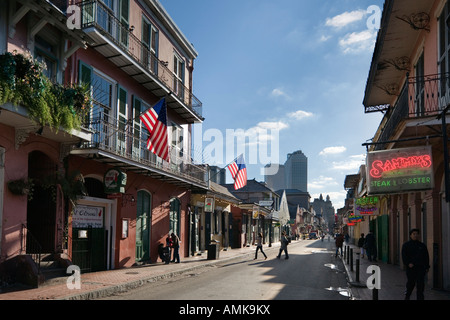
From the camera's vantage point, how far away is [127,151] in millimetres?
16375

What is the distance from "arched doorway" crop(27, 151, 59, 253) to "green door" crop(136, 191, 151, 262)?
556 cm

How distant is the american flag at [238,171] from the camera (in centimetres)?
2312

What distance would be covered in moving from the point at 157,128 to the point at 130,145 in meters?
2.10

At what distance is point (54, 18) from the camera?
38.7 ft

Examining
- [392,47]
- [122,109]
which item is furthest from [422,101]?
[122,109]

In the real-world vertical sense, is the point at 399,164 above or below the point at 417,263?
above

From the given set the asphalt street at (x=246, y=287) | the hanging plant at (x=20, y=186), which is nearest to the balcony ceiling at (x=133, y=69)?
the hanging plant at (x=20, y=186)

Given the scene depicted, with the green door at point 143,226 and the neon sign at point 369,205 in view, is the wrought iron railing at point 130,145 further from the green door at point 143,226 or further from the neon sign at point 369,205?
the neon sign at point 369,205

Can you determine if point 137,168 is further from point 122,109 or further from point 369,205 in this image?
point 369,205

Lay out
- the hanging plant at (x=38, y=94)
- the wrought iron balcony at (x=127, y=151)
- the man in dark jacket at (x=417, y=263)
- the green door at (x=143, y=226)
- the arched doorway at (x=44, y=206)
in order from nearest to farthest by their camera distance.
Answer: the man in dark jacket at (x=417, y=263)
the hanging plant at (x=38, y=94)
the arched doorway at (x=44, y=206)
the wrought iron balcony at (x=127, y=151)
the green door at (x=143, y=226)

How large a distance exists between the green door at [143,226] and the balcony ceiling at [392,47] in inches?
441

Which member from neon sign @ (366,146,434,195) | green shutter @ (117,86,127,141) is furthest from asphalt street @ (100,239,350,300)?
green shutter @ (117,86,127,141)
